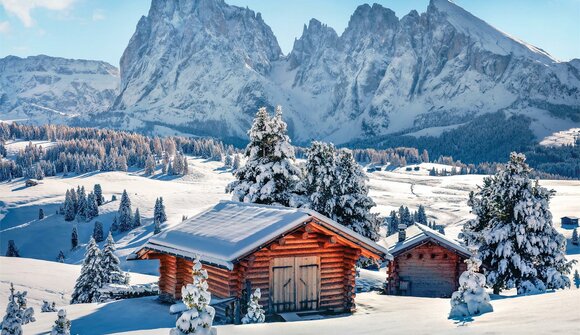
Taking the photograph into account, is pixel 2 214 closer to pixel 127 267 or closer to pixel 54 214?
pixel 54 214

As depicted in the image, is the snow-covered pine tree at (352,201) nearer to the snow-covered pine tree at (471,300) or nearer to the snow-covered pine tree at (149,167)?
the snow-covered pine tree at (471,300)

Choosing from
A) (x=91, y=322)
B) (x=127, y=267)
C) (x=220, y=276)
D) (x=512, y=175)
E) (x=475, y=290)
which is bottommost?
(x=127, y=267)

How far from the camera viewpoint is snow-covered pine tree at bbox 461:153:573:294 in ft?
94.0

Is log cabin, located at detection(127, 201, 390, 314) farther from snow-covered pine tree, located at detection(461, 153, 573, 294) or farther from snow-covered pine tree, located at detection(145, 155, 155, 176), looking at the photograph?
snow-covered pine tree, located at detection(145, 155, 155, 176)

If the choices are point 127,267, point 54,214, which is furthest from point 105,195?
point 127,267

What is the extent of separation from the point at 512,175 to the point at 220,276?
18010 millimetres

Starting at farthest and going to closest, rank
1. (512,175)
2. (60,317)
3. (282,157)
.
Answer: (282,157) → (512,175) → (60,317)

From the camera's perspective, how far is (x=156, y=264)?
277ft

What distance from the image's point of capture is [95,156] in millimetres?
198750

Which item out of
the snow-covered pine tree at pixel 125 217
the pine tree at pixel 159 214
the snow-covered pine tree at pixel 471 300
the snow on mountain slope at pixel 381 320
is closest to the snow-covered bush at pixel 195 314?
the snow on mountain slope at pixel 381 320

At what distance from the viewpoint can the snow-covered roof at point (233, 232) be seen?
1819 cm

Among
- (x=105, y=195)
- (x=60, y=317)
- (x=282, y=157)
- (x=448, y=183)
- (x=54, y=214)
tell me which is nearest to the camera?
(x=60, y=317)

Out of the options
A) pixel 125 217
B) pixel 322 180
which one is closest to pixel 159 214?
pixel 125 217

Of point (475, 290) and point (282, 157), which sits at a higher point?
point (282, 157)
